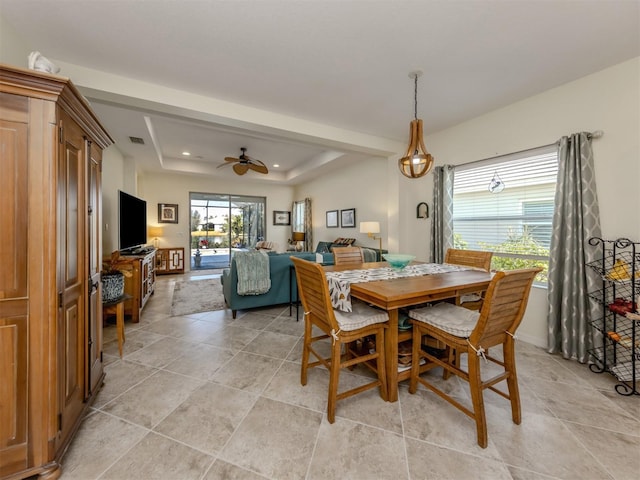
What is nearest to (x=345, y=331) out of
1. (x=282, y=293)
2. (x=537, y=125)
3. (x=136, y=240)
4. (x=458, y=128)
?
(x=282, y=293)

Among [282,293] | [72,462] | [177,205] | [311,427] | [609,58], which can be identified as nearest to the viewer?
[72,462]

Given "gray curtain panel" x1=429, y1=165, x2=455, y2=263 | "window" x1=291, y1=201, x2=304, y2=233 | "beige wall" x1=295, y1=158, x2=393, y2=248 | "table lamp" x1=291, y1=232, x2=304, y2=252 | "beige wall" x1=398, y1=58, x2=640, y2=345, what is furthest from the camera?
"window" x1=291, y1=201, x2=304, y2=233

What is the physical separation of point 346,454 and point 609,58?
11.9ft

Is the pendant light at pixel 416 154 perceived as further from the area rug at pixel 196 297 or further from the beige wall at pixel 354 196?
the area rug at pixel 196 297

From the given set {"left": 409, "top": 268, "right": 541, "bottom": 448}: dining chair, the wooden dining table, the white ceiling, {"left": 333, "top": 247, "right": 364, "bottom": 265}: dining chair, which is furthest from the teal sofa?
{"left": 409, "top": 268, "right": 541, "bottom": 448}: dining chair

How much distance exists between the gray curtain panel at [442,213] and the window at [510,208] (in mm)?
170

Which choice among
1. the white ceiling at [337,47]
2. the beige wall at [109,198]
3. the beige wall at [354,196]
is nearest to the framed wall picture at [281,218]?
the beige wall at [354,196]

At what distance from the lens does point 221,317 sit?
353 cm

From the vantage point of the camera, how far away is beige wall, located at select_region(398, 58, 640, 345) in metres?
2.19

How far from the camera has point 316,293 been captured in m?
1.76

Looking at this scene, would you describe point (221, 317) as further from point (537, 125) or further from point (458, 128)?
point (537, 125)

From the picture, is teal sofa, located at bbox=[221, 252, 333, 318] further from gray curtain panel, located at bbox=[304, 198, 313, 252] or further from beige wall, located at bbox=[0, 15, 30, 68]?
gray curtain panel, located at bbox=[304, 198, 313, 252]

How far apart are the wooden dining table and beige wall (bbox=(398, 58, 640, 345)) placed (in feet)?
4.49

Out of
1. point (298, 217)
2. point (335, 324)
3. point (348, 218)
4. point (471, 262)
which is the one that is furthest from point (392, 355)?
point (298, 217)
